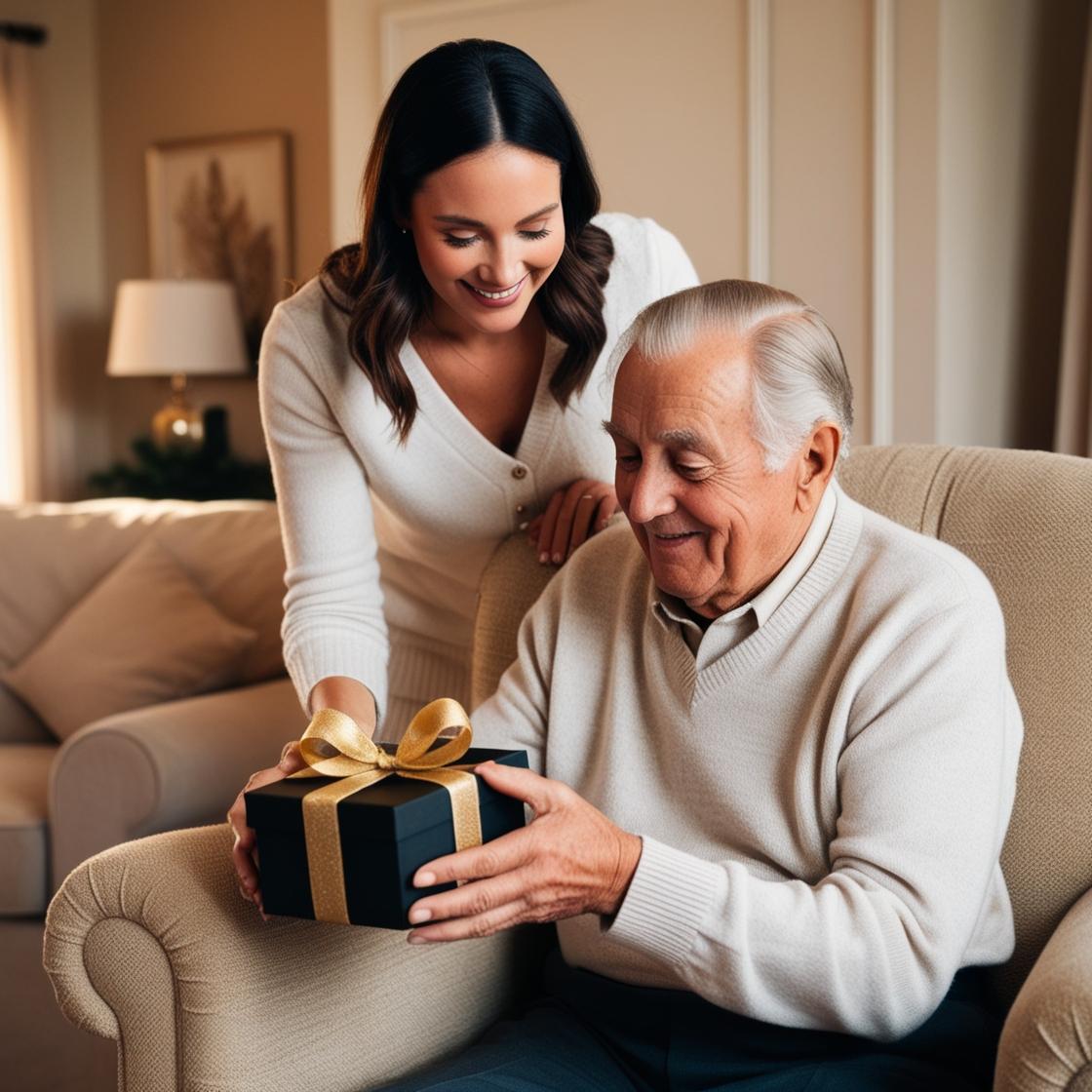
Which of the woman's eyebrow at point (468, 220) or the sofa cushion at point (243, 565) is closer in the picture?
the woman's eyebrow at point (468, 220)

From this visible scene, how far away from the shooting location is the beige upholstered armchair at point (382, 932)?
135 cm

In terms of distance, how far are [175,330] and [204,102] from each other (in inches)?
43.0

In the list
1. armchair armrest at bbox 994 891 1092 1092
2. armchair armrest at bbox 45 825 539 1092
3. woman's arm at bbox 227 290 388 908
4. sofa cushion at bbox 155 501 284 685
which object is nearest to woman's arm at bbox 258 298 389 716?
woman's arm at bbox 227 290 388 908

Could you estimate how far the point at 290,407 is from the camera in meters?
1.74

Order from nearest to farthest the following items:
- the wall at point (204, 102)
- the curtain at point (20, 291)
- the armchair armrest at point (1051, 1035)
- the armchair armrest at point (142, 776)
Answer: the armchair armrest at point (1051, 1035) → the armchair armrest at point (142, 776) → the wall at point (204, 102) → the curtain at point (20, 291)

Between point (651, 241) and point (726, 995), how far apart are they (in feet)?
3.16

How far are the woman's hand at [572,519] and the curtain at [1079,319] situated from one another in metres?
1.91

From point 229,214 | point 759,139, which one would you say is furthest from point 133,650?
point 229,214

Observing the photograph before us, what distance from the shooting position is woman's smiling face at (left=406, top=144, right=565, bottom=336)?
57.4 inches

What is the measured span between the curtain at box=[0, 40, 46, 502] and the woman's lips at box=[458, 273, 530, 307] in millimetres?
4274

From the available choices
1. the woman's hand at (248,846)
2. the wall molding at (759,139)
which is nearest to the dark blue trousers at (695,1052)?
the woman's hand at (248,846)

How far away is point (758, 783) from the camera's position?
4.51 feet

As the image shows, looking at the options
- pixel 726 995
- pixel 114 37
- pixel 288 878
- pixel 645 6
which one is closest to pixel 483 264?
pixel 288 878

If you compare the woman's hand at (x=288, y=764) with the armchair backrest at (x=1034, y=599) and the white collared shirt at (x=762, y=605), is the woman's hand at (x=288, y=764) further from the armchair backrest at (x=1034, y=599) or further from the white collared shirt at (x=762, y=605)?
the armchair backrest at (x=1034, y=599)
